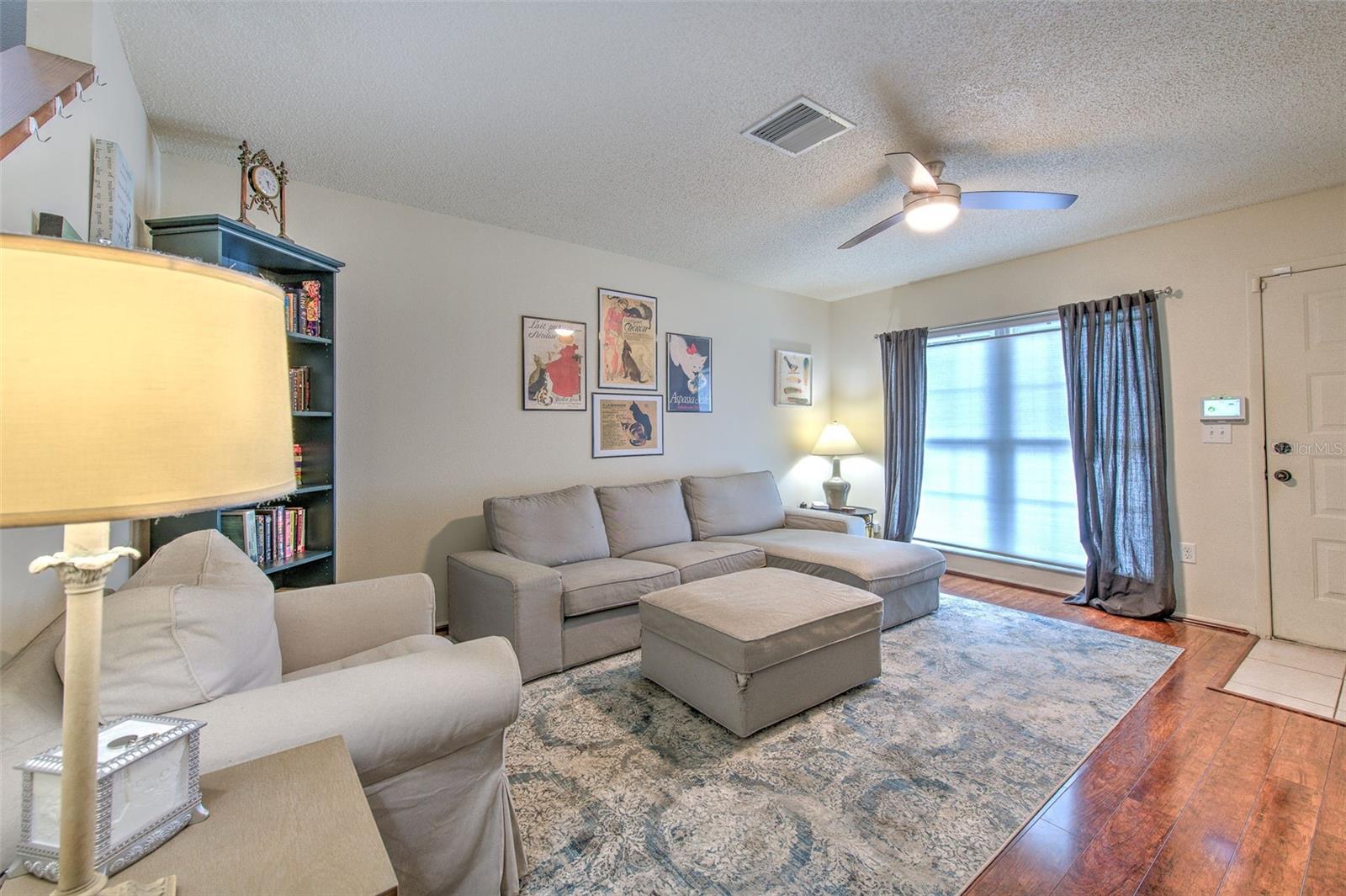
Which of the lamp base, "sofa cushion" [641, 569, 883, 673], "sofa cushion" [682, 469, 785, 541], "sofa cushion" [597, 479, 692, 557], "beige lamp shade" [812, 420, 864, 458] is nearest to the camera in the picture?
"sofa cushion" [641, 569, 883, 673]

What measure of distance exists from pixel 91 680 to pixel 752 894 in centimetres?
147

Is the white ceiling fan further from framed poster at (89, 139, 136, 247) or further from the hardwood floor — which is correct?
framed poster at (89, 139, 136, 247)

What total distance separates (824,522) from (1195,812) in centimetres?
265

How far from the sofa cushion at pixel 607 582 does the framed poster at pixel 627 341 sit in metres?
1.42

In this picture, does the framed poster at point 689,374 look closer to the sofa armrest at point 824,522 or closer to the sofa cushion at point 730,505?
the sofa cushion at point 730,505

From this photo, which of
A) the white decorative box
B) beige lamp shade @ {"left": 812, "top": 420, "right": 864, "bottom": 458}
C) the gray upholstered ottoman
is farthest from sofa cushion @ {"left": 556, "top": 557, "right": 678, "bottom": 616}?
beige lamp shade @ {"left": 812, "top": 420, "right": 864, "bottom": 458}

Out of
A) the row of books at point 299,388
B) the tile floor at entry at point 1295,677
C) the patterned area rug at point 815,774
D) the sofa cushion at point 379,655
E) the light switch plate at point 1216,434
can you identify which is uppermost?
the row of books at point 299,388

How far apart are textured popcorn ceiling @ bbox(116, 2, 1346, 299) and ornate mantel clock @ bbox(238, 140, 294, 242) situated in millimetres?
155

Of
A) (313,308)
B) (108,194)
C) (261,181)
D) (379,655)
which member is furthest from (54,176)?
(379,655)

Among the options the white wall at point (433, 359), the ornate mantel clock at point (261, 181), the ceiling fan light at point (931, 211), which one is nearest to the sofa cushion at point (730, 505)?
the white wall at point (433, 359)

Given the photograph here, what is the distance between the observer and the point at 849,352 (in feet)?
17.7

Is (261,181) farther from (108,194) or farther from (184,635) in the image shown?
(184,635)

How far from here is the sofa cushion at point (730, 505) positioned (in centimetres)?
406

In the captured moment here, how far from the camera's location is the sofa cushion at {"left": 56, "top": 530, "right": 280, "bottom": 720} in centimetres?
99
